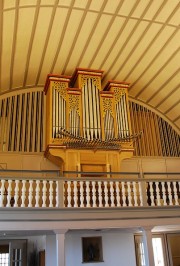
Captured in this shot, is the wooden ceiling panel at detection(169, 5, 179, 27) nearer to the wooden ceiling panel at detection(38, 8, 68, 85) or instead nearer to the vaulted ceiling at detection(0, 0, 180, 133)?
the vaulted ceiling at detection(0, 0, 180, 133)

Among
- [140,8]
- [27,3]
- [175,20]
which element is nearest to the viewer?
[27,3]

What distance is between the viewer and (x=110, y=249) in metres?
9.19

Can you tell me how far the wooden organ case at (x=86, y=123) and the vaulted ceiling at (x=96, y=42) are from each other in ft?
1.83

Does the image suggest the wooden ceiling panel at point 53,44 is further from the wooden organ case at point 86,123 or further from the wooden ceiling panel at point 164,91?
the wooden ceiling panel at point 164,91

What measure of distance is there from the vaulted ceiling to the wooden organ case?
557 millimetres

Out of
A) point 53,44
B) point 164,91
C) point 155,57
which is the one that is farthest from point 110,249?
point 53,44

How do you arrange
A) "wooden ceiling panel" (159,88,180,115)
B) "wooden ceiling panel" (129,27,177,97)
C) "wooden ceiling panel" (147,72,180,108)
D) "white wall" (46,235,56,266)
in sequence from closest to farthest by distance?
"white wall" (46,235,56,266) < "wooden ceiling panel" (129,27,177,97) < "wooden ceiling panel" (147,72,180,108) < "wooden ceiling panel" (159,88,180,115)

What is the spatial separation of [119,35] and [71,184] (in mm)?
4367

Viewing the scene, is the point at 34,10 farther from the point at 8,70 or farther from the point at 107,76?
the point at 107,76

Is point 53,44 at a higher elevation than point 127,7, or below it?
below

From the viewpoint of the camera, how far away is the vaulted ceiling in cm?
814

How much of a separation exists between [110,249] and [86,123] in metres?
3.70

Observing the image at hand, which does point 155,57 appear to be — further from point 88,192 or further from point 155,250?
point 155,250

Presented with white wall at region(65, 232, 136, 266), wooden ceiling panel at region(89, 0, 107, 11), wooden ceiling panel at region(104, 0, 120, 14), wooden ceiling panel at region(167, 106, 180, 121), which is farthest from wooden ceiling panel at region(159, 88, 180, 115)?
white wall at region(65, 232, 136, 266)
